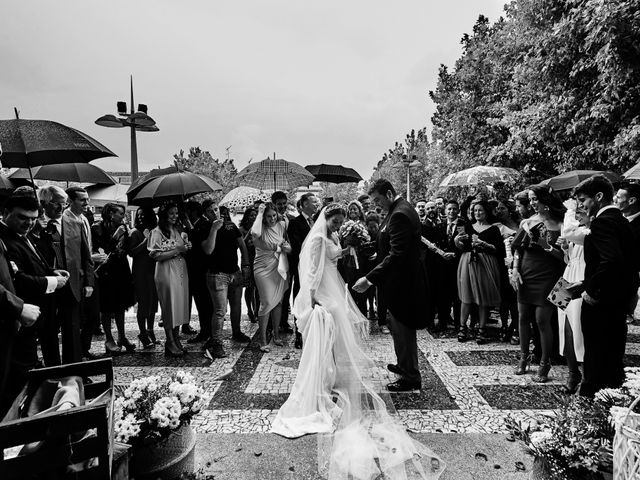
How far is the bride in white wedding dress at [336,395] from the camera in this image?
10.1ft

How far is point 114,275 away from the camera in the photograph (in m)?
6.13

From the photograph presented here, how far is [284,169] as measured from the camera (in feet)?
25.7

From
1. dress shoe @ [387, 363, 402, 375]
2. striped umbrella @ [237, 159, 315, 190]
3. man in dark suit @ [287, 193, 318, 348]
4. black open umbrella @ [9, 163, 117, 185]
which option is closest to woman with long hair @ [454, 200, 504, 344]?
dress shoe @ [387, 363, 402, 375]

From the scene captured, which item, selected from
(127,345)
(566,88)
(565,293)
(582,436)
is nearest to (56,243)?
(127,345)

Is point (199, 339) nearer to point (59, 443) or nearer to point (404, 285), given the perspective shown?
point (404, 285)

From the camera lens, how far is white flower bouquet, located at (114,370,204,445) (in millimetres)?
2561

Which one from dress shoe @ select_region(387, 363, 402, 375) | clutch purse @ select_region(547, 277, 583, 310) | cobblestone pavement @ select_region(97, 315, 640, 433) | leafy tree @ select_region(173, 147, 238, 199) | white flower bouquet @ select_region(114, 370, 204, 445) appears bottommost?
cobblestone pavement @ select_region(97, 315, 640, 433)

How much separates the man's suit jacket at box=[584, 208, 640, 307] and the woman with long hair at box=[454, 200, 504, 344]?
2.94 meters

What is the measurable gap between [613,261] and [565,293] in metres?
0.81

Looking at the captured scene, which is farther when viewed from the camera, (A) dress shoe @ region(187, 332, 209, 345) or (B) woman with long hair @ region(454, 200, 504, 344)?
(A) dress shoe @ region(187, 332, 209, 345)

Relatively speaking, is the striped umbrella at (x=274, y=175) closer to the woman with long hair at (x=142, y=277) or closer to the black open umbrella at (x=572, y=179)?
the woman with long hair at (x=142, y=277)

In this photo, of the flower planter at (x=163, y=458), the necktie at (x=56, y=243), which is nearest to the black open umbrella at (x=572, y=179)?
the flower planter at (x=163, y=458)

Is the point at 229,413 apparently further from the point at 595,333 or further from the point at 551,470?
the point at 595,333

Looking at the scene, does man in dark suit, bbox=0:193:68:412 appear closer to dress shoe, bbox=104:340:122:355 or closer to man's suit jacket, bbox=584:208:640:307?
dress shoe, bbox=104:340:122:355
